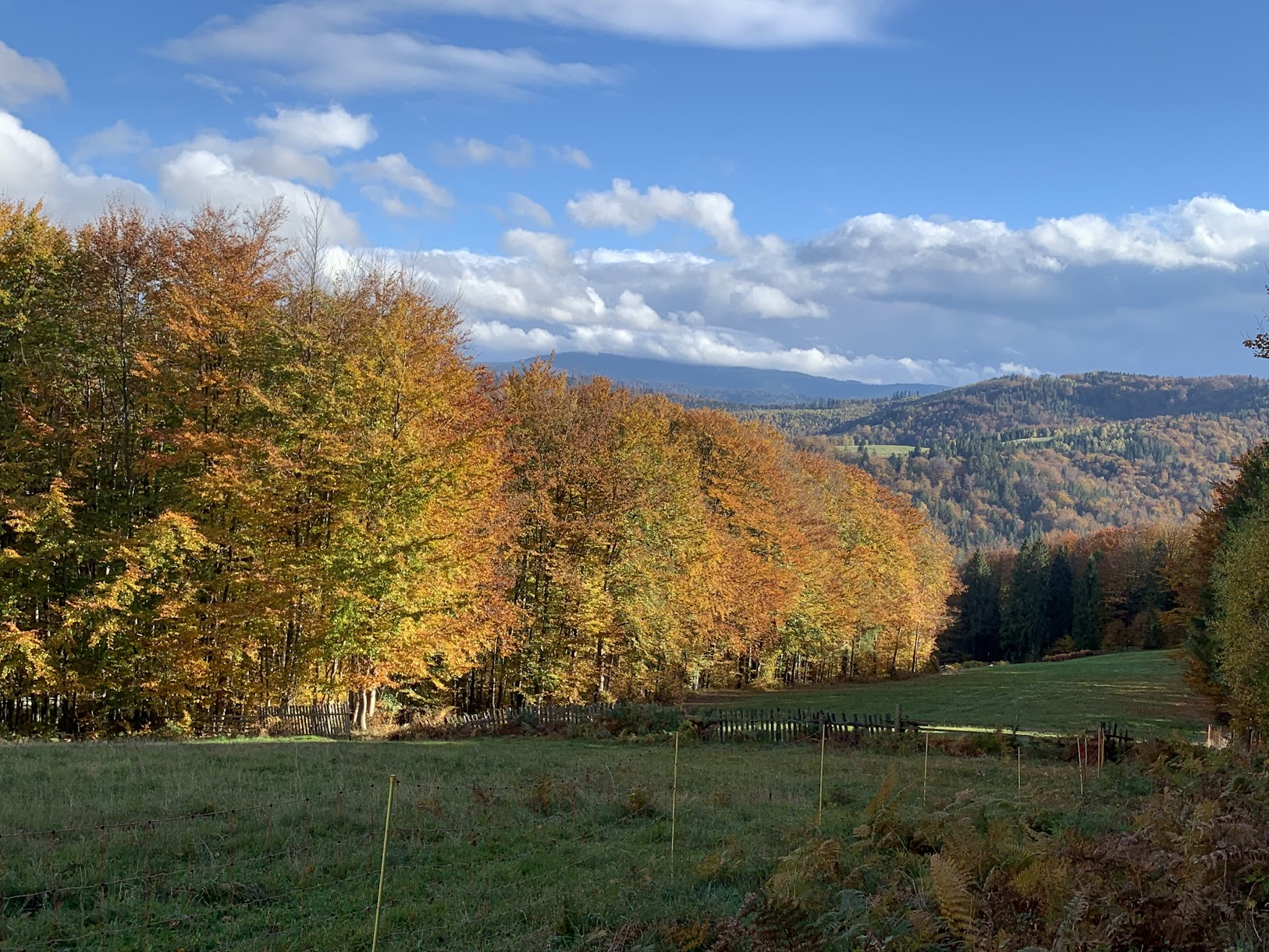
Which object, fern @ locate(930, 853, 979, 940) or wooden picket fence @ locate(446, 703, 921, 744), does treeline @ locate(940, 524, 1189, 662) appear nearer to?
wooden picket fence @ locate(446, 703, 921, 744)

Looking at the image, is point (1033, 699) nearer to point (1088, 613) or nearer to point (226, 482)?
point (226, 482)

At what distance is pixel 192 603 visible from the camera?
24.5 meters

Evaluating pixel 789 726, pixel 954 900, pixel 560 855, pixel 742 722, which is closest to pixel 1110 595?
pixel 789 726

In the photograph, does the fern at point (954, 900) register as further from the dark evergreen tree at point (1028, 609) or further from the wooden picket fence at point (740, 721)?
the dark evergreen tree at point (1028, 609)

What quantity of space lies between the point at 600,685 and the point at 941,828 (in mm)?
29132

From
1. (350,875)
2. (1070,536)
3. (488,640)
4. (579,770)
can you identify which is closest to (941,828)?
(350,875)

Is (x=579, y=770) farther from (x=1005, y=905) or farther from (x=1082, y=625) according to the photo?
(x=1082, y=625)

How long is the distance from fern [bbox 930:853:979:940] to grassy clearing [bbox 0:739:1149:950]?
1.85 meters

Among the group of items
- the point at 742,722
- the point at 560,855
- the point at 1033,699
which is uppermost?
the point at 560,855

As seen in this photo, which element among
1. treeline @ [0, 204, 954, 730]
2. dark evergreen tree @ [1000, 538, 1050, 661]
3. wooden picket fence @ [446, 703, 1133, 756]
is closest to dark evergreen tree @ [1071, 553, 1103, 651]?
dark evergreen tree @ [1000, 538, 1050, 661]

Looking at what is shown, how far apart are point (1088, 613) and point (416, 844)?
4038 inches

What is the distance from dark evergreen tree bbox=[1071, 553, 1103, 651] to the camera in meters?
95.3

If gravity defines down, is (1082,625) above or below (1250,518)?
below

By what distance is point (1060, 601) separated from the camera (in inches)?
4011
